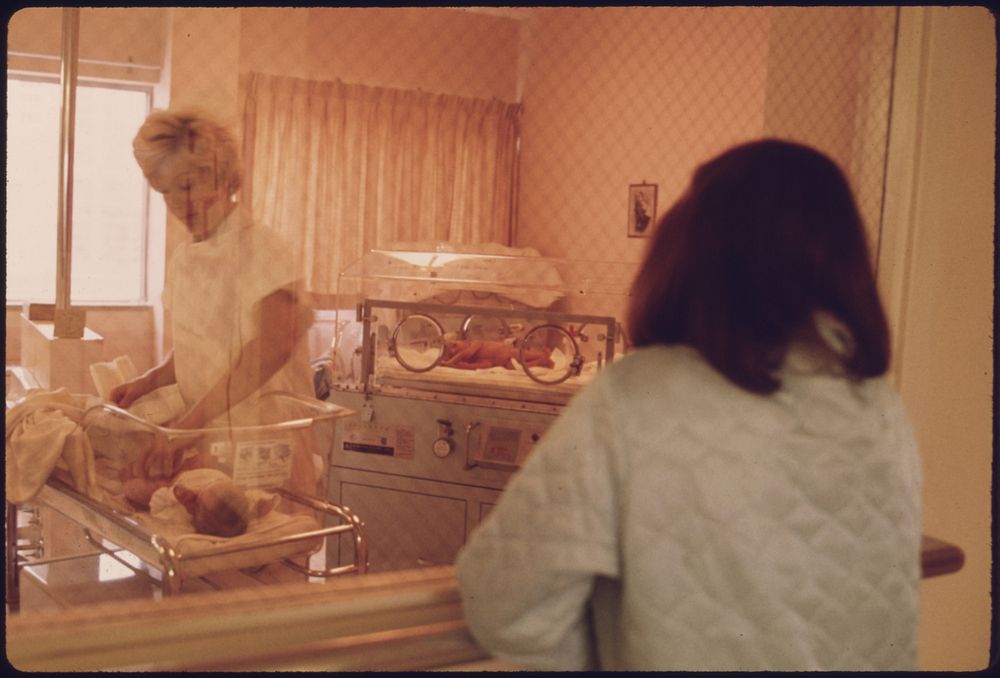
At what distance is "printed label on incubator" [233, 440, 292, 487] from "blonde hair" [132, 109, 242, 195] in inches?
16.8

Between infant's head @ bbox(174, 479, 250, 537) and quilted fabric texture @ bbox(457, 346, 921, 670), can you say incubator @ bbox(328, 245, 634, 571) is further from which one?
quilted fabric texture @ bbox(457, 346, 921, 670)

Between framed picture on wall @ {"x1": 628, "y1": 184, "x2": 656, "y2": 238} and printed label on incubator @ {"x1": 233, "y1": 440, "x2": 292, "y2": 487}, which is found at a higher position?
framed picture on wall @ {"x1": 628, "y1": 184, "x2": 656, "y2": 238}

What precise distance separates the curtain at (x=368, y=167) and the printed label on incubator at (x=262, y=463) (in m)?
0.32

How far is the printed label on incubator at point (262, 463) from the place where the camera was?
5.11 feet

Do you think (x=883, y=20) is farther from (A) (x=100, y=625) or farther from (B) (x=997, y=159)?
(A) (x=100, y=625)

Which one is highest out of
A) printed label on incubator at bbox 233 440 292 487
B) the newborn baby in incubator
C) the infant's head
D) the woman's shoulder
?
the woman's shoulder

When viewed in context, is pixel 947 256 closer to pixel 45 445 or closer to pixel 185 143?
pixel 185 143

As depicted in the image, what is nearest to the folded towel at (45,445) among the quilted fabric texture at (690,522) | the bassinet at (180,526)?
the bassinet at (180,526)

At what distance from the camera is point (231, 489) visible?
1.55 meters

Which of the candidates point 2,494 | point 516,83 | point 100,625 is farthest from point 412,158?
point 100,625

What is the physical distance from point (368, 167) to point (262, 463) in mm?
1541

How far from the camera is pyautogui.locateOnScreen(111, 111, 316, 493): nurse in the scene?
1.43 meters

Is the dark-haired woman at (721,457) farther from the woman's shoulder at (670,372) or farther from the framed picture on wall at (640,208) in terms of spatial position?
the framed picture on wall at (640,208)

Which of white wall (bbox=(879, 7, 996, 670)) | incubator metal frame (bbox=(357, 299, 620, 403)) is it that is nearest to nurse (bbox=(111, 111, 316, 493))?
incubator metal frame (bbox=(357, 299, 620, 403))
